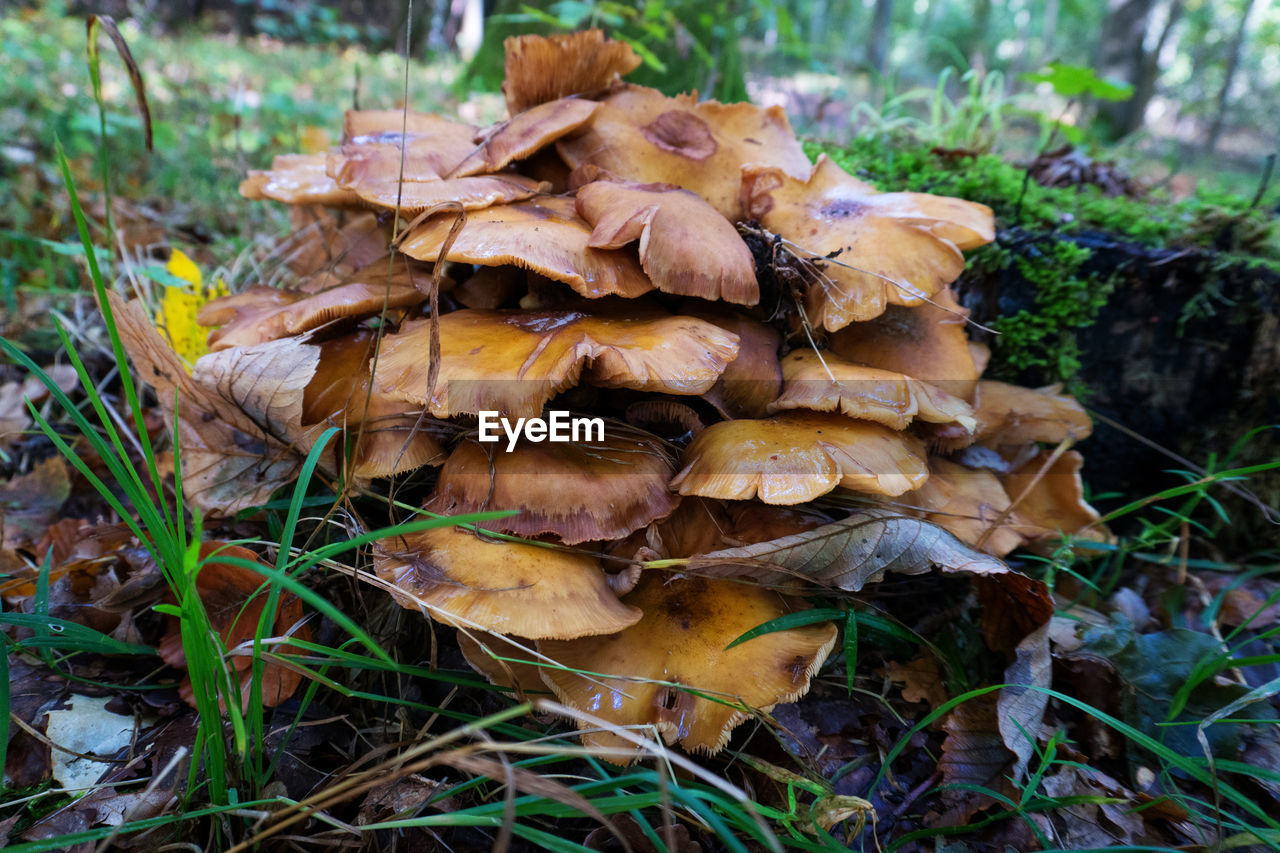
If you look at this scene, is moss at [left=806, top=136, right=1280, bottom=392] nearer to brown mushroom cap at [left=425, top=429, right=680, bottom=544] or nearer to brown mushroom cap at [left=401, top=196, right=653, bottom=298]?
brown mushroom cap at [left=401, top=196, right=653, bottom=298]

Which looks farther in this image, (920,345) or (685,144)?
(685,144)

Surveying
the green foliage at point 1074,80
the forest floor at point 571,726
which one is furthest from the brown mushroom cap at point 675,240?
the green foliage at point 1074,80

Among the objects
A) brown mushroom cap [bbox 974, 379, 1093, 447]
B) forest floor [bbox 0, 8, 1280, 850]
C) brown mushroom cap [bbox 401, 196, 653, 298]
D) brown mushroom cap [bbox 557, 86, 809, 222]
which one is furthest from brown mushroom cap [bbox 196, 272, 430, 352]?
brown mushroom cap [bbox 974, 379, 1093, 447]

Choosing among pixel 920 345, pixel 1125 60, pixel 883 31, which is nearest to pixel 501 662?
pixel 920 345

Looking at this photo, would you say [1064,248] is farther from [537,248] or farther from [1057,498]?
[537,248]

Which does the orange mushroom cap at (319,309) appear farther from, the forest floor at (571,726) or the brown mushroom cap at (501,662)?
the brown mushroom cap at (501,662)
